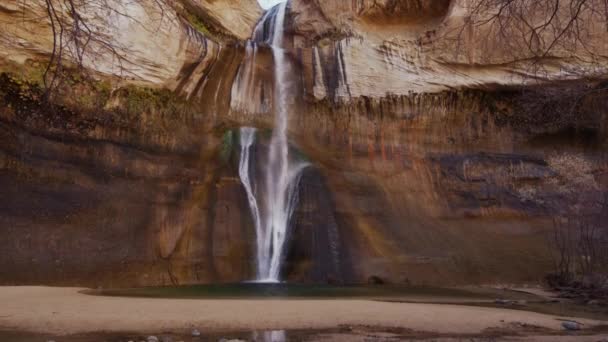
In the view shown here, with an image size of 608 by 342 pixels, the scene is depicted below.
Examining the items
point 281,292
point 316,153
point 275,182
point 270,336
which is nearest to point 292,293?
point 281,292

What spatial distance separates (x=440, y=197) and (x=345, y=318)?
1081 cm

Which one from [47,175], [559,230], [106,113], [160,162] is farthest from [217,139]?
[559,230]

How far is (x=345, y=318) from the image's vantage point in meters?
7.34

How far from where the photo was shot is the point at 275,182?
17.3 meters

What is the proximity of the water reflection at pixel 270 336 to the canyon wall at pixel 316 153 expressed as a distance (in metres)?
8.34

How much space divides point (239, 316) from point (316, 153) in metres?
11.4

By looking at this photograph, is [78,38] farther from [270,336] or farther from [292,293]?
[292,293]

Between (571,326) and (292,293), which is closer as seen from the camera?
(571,326)

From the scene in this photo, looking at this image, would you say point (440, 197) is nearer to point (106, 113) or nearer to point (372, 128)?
point (372, 128)

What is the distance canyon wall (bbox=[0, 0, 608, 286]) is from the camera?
14125 mm

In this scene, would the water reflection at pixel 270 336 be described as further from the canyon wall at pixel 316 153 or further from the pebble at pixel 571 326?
the canyon wall at pixel 316 153

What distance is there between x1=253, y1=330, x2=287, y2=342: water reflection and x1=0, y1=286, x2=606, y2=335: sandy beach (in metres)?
0.27

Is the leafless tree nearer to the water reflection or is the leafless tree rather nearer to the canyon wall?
the canyon wall

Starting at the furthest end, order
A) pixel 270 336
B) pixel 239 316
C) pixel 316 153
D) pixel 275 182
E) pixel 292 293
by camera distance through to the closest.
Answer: pixel 316 153, pixel 275 182, pixel 292 293, pixel 239 316, pixel 270 336
